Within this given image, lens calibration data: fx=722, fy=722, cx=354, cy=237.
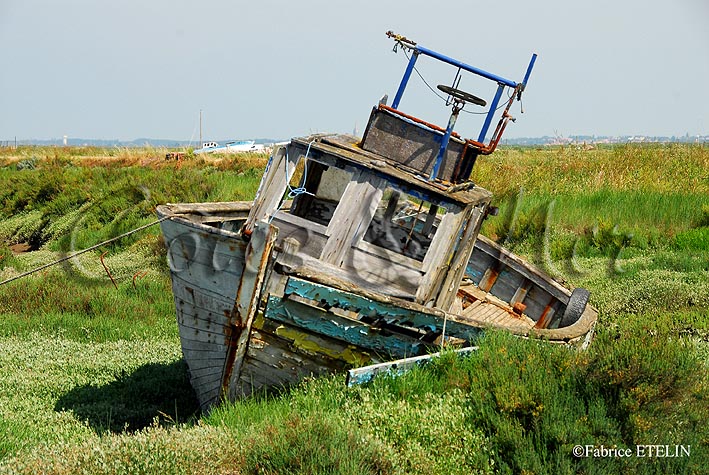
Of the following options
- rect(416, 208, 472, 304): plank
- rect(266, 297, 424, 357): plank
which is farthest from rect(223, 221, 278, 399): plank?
rect(416, 208, 472, 304): plank

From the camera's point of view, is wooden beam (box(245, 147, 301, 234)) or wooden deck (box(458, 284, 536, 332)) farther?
wooden deck (box(458, 284, 536, 332))

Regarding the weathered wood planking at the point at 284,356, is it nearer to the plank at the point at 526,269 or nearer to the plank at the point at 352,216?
the plank at the point at 352,216

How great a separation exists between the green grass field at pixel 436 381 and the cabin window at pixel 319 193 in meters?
2.59

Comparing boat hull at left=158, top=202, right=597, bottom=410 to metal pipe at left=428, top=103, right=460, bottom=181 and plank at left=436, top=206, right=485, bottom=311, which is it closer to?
plank at left=436, top=206, right=485, bottom=311

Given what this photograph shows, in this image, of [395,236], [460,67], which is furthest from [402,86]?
[395,236]

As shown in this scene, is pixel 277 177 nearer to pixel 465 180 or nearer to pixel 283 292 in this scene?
pixel 283 292

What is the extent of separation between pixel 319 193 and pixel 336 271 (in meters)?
2.96

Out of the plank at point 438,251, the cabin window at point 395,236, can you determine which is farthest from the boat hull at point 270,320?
the cabin window at point 395,236

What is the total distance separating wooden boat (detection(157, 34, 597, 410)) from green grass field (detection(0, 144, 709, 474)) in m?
0.37

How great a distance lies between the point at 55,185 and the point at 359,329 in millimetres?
19822

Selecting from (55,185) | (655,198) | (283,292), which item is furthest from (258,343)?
(55,185)

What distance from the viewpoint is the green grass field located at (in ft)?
16.3

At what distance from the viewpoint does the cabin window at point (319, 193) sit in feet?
29.7

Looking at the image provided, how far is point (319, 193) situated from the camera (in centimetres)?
941
